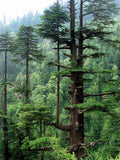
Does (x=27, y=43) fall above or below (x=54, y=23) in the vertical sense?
above

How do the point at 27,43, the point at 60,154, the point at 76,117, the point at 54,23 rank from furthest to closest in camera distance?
→ the point at 27,43 → the point at 54,23 → the point at 76,117 → the point at 60,154

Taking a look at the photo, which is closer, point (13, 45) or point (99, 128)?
point (13, 45)

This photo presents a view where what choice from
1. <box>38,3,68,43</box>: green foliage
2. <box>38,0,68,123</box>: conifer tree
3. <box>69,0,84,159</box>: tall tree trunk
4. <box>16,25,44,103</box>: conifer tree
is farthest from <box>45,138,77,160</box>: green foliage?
<box>16,25,44,103</box>: conifer tree

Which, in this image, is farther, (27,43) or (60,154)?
(27,43)

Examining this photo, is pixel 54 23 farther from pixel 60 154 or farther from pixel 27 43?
pixel 60 154

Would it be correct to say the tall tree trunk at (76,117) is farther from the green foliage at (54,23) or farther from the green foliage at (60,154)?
the green foliage at (60,154)

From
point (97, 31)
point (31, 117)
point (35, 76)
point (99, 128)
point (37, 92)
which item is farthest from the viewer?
point (35, 76)

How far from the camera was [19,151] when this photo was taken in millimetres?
11641

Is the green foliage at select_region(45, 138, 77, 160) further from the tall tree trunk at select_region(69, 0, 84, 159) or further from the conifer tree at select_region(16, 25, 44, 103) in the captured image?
the conifer tree at select_region(16, 25, 44, 103)

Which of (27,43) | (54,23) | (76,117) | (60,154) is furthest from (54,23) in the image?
(60,154)

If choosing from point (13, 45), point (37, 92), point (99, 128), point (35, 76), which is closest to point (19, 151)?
point (13, 45)

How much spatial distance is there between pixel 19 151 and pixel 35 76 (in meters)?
44.0

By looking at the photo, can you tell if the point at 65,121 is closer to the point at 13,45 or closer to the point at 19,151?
the point at 19,151

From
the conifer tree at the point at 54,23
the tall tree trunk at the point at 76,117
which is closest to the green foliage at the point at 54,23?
the conifer tree at the point at 54,23
